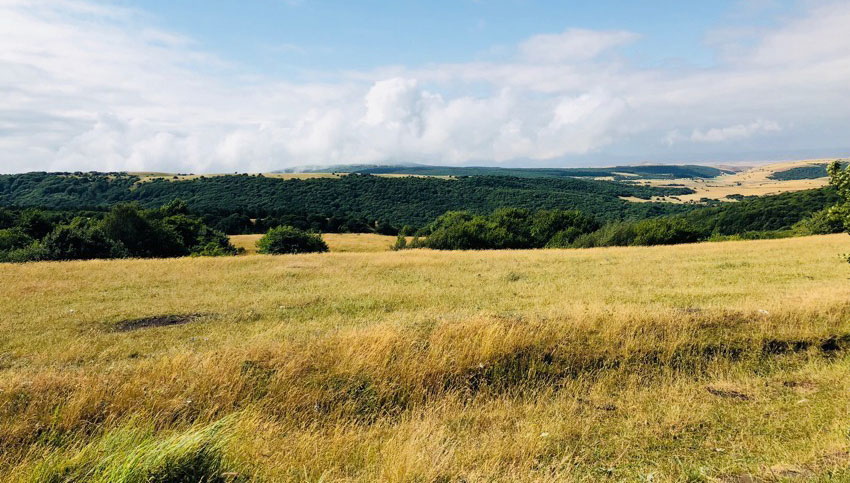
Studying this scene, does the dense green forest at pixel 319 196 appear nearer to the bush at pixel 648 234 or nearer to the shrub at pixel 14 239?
the bush at pixel 648 234

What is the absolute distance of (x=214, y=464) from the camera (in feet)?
13.7

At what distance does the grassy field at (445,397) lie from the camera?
187 inches

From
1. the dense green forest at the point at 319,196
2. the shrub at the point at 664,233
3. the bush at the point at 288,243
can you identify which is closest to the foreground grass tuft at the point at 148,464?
the shrub at the point at 664,233

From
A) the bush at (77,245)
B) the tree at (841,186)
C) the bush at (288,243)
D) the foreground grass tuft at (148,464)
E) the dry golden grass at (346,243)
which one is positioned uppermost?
the tree at (841,186)

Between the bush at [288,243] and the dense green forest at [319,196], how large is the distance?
193 feet

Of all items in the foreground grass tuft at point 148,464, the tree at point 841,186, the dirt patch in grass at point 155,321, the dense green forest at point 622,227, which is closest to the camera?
the foreground grass tuft at point 148,464

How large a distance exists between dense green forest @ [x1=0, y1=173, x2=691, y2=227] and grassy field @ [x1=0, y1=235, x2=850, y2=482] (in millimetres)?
102181

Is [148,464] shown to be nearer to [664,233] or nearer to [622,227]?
[664,233]

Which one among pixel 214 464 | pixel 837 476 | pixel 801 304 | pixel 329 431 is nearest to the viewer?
pixel 214 464

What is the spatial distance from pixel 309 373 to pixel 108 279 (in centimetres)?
2063

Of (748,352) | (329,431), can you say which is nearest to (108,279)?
(329,431)

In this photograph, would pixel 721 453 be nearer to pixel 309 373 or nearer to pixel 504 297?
pixel 309 373

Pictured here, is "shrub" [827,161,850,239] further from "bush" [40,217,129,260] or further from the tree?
"bush" [40,217,129,260]

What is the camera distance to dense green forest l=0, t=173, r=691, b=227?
396 ft
